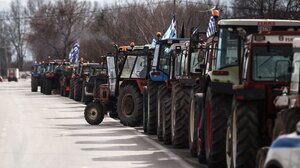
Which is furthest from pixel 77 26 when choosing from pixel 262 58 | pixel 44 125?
pixel 262 58

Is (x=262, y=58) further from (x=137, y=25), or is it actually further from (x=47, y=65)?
(x=47, y=65)

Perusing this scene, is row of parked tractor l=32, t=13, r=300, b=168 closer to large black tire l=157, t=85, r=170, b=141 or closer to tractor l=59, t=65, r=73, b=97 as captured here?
large black tire l=157, t=85, r=170, b=141

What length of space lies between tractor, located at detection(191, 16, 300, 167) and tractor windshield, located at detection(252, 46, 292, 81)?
288 millimetres

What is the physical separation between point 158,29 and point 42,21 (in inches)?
2302

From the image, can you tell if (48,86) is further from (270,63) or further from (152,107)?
(270,63)

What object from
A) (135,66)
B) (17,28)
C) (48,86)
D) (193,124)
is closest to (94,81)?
(135,66)

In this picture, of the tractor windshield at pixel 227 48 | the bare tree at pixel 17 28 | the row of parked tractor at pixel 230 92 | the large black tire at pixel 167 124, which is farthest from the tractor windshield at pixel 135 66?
the bare tree at pixel 17 28

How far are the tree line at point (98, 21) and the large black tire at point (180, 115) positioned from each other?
23.1 ft

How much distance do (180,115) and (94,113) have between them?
8114mm

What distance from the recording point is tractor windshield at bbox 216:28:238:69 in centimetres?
1224

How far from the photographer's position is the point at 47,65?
59.0m

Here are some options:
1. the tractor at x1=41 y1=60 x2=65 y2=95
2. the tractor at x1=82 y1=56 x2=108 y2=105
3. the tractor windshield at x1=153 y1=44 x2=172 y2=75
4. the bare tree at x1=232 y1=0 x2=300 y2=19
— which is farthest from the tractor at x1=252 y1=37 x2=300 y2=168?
the tractor at x1=41 y1=60 x2=65 y2=95

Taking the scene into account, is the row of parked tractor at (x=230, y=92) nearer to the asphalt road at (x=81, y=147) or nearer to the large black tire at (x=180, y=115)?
the large black tire at (x=180, y=115)

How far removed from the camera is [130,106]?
74.2 ft
